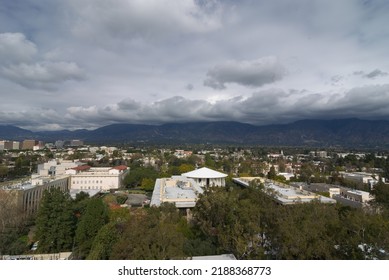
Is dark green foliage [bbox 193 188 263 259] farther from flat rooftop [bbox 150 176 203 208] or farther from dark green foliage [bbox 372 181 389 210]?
dark green foliage [bbox 372 181 389 210]

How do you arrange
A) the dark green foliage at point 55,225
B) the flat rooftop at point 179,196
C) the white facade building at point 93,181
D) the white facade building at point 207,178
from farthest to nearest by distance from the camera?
the white facade building at point 93,181, the white facade building at point 207,178, the flat rooftop at point 179,196, the dark green foliage at point 55,225

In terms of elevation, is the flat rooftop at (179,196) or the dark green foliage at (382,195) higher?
the dark green foliage at (382,195)

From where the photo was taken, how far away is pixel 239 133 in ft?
548

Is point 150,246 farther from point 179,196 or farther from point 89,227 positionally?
point 179,196

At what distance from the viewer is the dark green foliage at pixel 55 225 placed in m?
8.48

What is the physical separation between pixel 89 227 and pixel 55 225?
107 cm

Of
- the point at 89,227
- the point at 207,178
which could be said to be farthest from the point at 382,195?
the point at 89,227

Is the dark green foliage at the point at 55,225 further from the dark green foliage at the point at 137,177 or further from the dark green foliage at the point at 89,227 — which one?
the dark green foliage at the point at 137,177

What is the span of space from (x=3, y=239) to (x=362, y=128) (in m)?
155

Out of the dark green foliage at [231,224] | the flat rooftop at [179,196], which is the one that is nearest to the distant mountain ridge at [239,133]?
the flat rooftop at [179,196]

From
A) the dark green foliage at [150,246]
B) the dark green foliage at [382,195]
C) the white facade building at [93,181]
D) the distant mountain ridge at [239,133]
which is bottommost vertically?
the white facade building at [93,181]

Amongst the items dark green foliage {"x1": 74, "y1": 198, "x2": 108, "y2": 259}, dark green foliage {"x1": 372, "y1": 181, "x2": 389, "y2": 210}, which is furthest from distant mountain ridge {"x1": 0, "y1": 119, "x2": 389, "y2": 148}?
dark green foliage {"x1": 74, "y1": 198, "x2": 108, "y2": 259}

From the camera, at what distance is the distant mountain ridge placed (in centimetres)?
12850

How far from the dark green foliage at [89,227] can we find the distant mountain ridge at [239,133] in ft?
377
